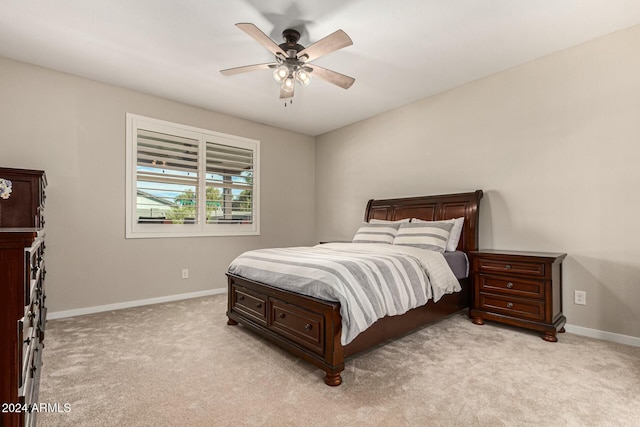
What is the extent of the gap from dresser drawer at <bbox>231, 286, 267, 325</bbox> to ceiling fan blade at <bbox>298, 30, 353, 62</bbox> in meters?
2.09

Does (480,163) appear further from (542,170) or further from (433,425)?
(433,425)

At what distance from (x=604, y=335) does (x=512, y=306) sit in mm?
768

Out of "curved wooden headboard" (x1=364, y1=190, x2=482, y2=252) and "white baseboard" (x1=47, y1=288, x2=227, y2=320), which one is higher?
"curved wooden headboard" (x1=364, y1=190, x2=482, y2=252)

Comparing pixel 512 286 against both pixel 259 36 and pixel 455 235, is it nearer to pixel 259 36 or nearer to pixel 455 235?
pixel 455 235

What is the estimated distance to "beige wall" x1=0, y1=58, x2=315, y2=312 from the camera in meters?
3.28

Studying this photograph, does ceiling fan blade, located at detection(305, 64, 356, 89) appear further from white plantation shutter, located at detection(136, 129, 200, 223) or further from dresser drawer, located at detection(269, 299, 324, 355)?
white plantation shutter, located at detection(136, 129, 200, 223)

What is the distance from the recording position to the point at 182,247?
14.3ft

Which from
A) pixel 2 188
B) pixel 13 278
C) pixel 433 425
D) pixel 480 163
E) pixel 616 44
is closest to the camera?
pixel 13 278

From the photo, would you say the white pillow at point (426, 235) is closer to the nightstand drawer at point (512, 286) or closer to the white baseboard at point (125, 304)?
the nightstand drawer at point (512, 286)

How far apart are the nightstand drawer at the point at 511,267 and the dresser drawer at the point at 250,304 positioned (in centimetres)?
226

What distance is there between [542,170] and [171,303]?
184 inches

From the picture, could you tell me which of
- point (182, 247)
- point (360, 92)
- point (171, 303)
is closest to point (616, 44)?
point (360, 92)

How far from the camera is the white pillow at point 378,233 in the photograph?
3861 millimetres

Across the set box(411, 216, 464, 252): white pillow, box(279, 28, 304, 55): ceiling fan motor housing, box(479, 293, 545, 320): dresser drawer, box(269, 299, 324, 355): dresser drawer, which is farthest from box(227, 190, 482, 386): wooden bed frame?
box(279, 28, 304, 55): ceiling fan motor housing
